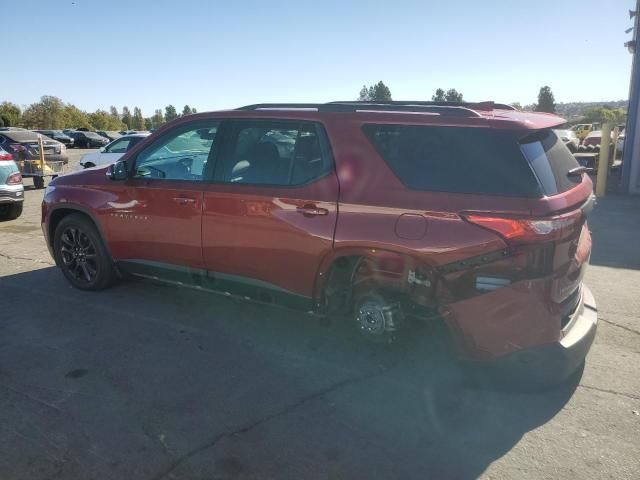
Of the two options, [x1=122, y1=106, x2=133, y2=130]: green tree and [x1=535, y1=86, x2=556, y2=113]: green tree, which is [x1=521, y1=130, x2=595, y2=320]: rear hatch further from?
[x1=122, y1=106, x2=133, y2=130]: green tree

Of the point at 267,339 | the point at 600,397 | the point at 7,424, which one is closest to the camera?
the point at 7,424

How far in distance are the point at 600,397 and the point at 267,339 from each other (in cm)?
A: 240

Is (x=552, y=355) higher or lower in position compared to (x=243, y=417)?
higher

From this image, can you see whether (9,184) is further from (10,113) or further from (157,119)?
(157,119)

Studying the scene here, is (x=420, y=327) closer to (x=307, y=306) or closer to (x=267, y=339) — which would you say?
(x=307, y=306)

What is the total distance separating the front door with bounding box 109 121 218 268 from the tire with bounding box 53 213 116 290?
0.95 feet

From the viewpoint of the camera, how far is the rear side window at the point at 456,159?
3.17 m

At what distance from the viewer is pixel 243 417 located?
318cm

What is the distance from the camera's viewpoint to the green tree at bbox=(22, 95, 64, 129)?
65.9m

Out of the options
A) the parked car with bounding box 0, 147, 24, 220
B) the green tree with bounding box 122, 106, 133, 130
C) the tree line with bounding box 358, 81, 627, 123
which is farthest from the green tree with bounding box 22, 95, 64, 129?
the parked car with bounding box 0, 147, 24, 220

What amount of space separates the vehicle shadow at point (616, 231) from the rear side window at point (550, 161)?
375cm

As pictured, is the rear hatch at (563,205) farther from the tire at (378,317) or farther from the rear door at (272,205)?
the rear door at (272,205)

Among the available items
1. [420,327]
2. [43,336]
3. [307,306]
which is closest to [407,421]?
[420,327]

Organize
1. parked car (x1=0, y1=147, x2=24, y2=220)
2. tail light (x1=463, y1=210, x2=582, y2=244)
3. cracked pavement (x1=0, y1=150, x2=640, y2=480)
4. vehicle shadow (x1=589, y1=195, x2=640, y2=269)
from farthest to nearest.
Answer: parked car (x1=0, y1=147, x2=24, y2=220), vehicle shadow (x1=589, y1=195, x2=640, y2=269), tail light (x1=463, y1=210, x2=582, y2=244), cracked pavement (x1=0, y1=150, x2=640, y2=480)
